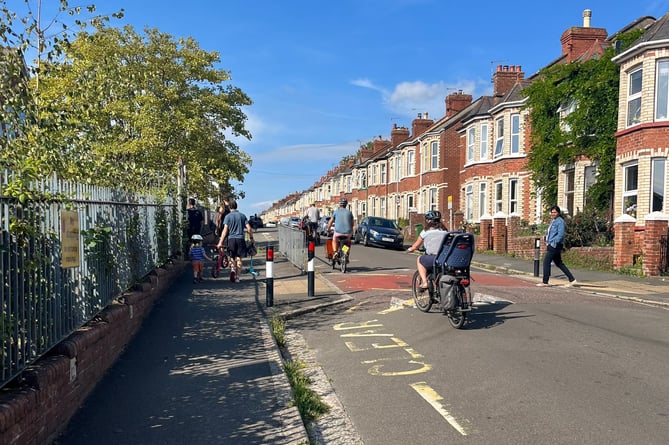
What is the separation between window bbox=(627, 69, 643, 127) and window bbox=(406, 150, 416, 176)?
85.4ft

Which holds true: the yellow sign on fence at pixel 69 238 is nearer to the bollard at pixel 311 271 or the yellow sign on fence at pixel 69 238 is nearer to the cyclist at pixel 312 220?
the bollard at pixel 311 271

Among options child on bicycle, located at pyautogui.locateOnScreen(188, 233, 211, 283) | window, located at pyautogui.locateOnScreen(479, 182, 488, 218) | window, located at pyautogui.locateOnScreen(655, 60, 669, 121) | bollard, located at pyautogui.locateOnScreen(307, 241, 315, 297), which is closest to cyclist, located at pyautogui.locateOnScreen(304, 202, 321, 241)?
child on bicycle, located at pyautogui.locateOnScreen(188, 233, 211, 283)

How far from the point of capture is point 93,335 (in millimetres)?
5203

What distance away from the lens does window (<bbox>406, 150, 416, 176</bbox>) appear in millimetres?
44281

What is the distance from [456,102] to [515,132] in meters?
14.7

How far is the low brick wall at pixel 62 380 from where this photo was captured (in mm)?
3527

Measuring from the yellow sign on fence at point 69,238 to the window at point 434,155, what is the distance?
3523 centimetres

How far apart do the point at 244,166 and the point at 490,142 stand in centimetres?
1373

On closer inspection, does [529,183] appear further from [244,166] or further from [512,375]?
[512,375]

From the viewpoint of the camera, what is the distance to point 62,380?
4.32 meters

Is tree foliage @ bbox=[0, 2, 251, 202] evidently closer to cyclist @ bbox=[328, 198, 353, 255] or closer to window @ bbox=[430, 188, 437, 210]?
cyclist @ bbox=[328, 198, 353, 255]

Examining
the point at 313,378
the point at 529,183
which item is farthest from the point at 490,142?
the point at 313,378

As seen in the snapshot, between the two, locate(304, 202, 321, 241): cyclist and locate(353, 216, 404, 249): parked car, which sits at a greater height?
locate(304, 202, 321, 241): cyclist

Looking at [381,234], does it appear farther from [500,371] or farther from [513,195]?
[500,371]
